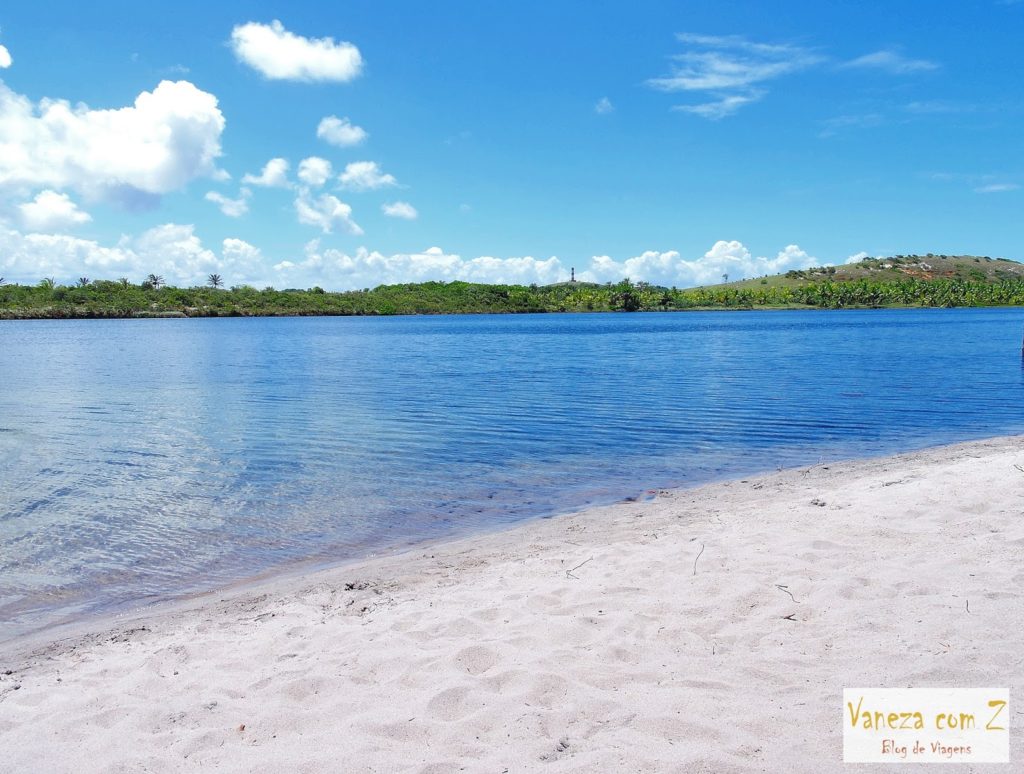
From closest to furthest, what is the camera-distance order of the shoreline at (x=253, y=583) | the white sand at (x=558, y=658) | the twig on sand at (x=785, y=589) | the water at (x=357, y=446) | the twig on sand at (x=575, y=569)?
the white sand at (x=558, y=658) → the twig on sand at (x=785, y=589) → the shoreline at (x=253, y=583) → the twig on sand at (x=575, y=569) → the water at (x=357, y=446)

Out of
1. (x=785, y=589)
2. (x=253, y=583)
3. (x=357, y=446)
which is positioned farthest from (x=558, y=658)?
(x=357, y=446)

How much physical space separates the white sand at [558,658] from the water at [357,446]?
2.42 metres

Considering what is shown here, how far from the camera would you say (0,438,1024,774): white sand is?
4.67 m

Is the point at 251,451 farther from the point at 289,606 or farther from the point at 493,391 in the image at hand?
the point at 493,391

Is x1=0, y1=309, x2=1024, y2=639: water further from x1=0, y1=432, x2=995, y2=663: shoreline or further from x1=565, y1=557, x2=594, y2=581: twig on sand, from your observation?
x1=565, y1=557, x2=594, y2=581: twig on sand

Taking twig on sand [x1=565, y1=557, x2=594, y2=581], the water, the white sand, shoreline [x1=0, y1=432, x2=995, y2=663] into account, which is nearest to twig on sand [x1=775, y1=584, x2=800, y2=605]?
the white sand

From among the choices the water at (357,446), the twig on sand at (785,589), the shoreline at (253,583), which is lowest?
the shoreline at (253,583)

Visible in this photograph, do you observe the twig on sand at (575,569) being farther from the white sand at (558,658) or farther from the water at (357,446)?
the water at (357,446)

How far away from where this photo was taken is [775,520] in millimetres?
9750

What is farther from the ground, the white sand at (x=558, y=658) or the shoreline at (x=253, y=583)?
the white sand at (x=558, y=658)

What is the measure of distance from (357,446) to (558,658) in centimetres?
1378

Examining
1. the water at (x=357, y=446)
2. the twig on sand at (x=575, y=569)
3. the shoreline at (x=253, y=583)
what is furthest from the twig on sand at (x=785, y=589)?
the water at (x=357, y=446)

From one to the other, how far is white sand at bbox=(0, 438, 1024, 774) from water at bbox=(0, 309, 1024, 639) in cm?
242

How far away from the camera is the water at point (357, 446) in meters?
10.6
